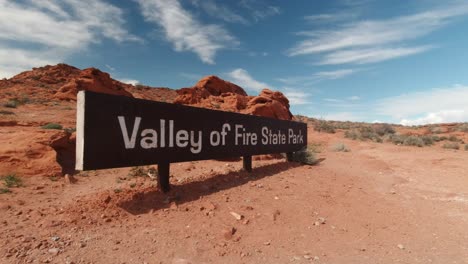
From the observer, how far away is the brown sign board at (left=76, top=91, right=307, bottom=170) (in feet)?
16.0

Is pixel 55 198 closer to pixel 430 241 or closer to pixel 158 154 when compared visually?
pixel 158 154

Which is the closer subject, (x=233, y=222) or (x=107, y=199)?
(x=233, y=222)

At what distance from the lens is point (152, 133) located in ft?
19.8

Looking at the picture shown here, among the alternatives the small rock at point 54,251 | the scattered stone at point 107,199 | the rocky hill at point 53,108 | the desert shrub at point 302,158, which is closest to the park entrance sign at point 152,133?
the scattered stone at point 107,199

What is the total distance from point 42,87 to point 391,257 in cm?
4760

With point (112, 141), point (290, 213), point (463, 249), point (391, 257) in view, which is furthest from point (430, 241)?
point (112, 141)

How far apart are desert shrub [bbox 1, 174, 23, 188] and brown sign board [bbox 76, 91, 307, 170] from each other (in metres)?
3.25

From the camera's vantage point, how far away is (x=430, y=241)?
521 centimetres

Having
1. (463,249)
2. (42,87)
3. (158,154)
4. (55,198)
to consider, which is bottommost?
(463,249)

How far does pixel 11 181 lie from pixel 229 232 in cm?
568

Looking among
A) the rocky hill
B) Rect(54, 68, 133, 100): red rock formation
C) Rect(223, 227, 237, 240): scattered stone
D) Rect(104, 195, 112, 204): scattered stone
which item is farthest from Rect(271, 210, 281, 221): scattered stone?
Rect(54, 68, 133, 100): red rock formation

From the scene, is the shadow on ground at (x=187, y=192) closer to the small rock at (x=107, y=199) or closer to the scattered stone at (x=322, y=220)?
the small rock at (x=107, y=199)

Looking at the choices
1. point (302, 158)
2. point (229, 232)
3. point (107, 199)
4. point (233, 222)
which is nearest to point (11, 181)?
point (107, 199)

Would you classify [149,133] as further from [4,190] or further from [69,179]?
[69,179]
